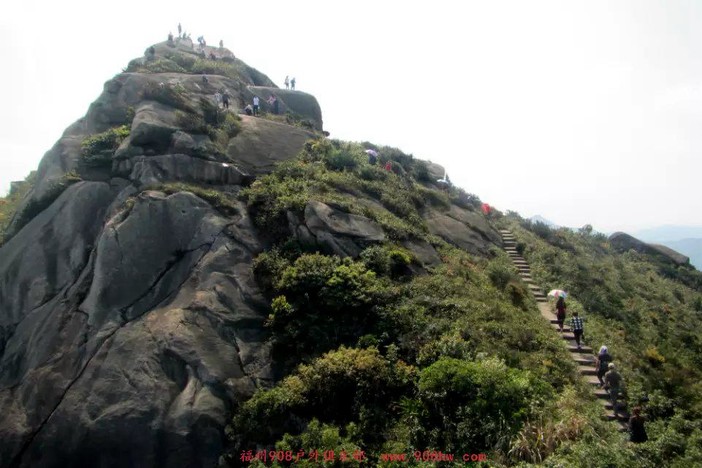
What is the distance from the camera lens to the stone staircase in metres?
13.7

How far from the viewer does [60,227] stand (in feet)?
63.8

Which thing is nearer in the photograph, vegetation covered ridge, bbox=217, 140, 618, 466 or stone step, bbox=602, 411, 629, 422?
vegetation covered ridge, bbox=217, 140, 618, 466

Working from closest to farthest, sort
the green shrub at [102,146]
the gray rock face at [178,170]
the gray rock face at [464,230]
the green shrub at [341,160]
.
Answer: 1. the gray rock face at [178,170]
2. the green shrub at [102,146]
3. the gray rock face at [464,230]
4. the green shrub at [341,160]

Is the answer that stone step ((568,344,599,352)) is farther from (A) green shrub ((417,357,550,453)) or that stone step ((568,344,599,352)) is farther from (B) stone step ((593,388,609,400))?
(A) green shrub ((417,357,550,453))

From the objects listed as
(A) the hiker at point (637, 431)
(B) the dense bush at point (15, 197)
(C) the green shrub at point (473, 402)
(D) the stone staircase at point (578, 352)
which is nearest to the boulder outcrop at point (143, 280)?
(D) the stone staircase at point (578, 352)

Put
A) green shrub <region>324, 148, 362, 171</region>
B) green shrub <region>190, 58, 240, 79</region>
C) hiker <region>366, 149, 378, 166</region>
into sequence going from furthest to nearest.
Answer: green shrub <region>190, 58, 240, 79</region> → hiker <region>366, 149, 378, 166</region> → green shrub <region>324, 148, 362, 171</region>

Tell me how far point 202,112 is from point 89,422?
17500mm

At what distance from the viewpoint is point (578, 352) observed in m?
17.1

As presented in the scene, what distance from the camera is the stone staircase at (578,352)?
13742 mm

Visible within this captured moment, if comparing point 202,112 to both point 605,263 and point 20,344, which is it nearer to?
point 20,344

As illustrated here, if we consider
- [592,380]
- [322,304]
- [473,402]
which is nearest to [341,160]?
[322,304]

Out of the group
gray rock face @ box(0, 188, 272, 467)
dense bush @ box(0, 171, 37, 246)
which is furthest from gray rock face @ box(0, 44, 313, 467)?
dense bush @ box(0, 171, 37, 246)

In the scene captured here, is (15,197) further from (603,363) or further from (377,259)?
(603,363)

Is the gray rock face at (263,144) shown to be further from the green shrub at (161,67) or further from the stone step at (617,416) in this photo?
the stone step at (617,416)
